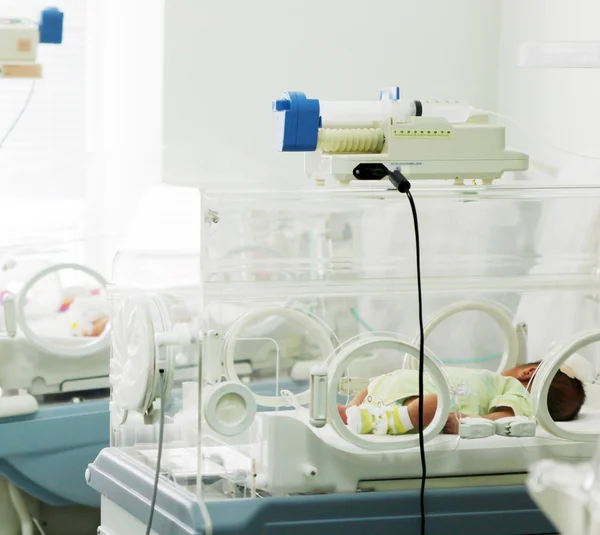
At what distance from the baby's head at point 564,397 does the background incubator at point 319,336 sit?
0.03m

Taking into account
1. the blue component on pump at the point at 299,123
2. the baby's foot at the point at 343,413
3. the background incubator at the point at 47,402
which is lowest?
the background incubator at the point at 47,402

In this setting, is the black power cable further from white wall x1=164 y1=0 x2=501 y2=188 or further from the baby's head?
white wall x1=164 y1=0 x2=501 y2=188

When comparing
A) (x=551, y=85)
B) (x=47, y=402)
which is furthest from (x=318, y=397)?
(x=551, y=85)

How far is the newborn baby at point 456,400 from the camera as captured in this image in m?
1.79

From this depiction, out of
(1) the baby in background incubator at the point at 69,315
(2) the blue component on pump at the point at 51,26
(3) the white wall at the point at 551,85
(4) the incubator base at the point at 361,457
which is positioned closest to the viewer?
(2) the blue component on pump at the point at 51,26

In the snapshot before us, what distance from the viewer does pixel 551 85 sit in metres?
2.76

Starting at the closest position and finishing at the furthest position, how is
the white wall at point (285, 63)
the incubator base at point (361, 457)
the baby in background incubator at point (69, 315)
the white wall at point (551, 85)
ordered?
the incubator base at point (361, 457) → the white wall at point (551, 85) → the baby in background incubator at point (69, 315) → the white wall at point (285, 63)

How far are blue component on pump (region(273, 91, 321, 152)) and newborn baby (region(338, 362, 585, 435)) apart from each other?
46 centimetres

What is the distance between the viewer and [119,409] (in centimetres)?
201

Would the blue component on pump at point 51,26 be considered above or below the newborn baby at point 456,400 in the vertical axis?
above

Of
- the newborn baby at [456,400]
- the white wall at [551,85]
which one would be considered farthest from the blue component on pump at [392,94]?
the white wall at [551,85]

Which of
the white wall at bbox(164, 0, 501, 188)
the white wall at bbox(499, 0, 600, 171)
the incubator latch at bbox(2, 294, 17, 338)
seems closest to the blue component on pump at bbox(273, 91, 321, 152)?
the white wall at bbox(499, 0, 600, 171)

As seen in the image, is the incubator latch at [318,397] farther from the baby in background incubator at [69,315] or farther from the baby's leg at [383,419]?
the baby in background incubator at [69,315]

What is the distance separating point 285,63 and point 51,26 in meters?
1.52
